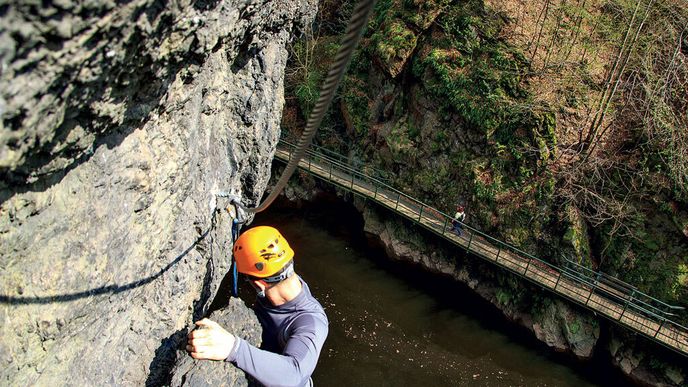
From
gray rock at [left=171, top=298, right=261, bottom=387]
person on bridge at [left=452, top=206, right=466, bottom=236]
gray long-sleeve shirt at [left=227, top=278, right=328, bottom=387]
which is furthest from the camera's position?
person on bridge at [left=452, top=206, right=466, bottom=236]

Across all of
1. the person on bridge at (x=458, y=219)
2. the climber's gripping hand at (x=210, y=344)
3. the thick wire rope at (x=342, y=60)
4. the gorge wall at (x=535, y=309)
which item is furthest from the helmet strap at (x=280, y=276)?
the gorge wall at (x=535, y=309)

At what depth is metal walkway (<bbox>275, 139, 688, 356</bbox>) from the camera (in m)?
11.1

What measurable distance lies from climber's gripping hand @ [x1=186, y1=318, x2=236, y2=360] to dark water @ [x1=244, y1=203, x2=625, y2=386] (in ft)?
29.3

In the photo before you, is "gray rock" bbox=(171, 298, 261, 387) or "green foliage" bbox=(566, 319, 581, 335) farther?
"green foliage" bbox=(566, 319, 581, 335)

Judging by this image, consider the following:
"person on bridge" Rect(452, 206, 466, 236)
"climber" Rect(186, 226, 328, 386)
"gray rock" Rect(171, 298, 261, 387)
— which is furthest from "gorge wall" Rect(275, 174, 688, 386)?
"gray rock" Rect(171, 298, 261, 387)

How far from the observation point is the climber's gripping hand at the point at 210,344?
2.71m

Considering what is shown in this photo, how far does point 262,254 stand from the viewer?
3.24m

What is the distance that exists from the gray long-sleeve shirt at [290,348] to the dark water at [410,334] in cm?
858

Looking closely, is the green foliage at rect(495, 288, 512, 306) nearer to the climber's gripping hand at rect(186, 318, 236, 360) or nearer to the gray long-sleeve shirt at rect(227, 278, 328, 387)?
the gray long-sleeve shirt at rect(227, 278, 328, 387)

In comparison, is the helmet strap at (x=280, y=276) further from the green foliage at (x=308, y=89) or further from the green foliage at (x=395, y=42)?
the green foliage at (x=308, y=89)

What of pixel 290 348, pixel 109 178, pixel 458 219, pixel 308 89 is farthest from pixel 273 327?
pixel 308 89

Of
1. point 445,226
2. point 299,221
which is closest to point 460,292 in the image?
point 445,226

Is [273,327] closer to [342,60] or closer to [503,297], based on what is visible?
[342,60]

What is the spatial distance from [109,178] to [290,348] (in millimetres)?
2061
